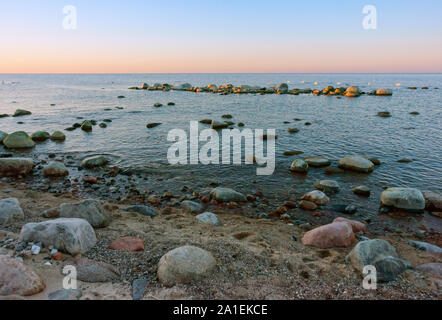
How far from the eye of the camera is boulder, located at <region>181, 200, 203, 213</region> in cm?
1056

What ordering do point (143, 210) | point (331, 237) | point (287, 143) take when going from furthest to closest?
point (287, 143) → point (143, 210) → point (331, 237)

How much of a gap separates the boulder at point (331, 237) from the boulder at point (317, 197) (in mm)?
3175

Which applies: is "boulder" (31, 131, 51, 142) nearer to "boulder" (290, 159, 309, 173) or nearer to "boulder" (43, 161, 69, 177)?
"boulder" (43, 161, 69, 177)

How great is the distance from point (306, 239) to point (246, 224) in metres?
2.24

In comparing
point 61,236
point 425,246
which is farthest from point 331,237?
point 61,236

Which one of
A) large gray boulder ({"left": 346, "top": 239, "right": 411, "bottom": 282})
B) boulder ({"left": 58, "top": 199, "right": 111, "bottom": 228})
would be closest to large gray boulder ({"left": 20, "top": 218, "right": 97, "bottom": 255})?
boulder ({"left": 58, "top": 199, "right": 111, "bottom": 228})

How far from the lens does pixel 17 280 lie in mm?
4844

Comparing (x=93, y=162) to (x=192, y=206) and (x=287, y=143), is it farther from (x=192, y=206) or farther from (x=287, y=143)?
(x=287, y=143)

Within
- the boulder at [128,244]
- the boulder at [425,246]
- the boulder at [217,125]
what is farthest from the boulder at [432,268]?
the boulder at [217,125]

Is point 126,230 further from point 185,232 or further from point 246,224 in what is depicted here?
point 246,224

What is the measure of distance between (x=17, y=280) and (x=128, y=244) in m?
2.59

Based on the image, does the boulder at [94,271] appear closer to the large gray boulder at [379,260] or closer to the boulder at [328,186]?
the large gray boulder at [379,260]

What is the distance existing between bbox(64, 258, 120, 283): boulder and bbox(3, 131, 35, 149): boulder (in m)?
17.8

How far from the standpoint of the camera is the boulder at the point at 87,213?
8.23 m
